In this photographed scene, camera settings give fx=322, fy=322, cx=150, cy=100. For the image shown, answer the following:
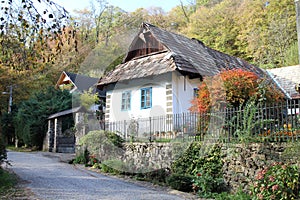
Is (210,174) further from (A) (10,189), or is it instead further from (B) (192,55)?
(B) (192,55)

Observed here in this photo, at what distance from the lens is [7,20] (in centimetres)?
473

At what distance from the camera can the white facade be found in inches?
569

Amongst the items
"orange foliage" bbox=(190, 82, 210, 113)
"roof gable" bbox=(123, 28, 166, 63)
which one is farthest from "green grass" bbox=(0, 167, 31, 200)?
"roof gable" bbox=(123, 28, 166, 63)

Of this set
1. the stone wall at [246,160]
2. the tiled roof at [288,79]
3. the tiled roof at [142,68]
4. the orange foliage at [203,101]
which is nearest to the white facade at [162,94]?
the tiled roof at [142,68]

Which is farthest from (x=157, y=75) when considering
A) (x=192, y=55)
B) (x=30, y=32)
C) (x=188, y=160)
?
(x=30, y=32)

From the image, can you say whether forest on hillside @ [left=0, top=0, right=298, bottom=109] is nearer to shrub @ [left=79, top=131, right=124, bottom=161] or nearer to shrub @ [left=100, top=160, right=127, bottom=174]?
shrub @ [left=79, top=131, right=124, bottom=161]

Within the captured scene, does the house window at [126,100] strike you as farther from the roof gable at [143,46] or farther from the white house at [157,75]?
the roof gable at [143,46]

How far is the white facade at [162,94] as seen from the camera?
14445 mm

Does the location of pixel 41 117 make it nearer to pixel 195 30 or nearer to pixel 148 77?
pixel 148 77

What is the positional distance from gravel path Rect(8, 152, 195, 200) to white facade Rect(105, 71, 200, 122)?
4795 millimetres

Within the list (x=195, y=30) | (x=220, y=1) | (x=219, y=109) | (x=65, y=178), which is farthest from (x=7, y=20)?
(x=220, y=1)

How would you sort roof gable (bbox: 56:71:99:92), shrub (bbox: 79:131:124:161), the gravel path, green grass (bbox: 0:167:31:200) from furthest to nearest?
1. roof gable (bbox: 56:71:99:92)
2. shrub (bbox: 79:131:124:161)
3. the gravel path
4. green grass (bbox: 0:167:31:200)

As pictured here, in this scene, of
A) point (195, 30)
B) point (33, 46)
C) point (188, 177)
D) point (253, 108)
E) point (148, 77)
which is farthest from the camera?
point (195, 30)

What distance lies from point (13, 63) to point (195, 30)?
27317 mm
